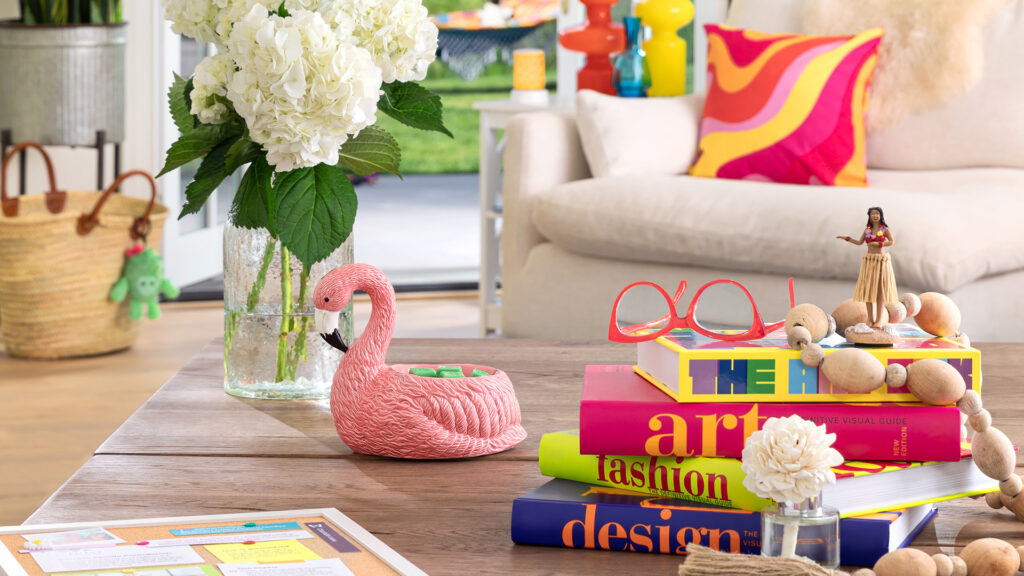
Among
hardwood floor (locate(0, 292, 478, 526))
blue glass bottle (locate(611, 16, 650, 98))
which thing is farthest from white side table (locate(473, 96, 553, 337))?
blue glass bottle (locate(611, 16, 650, 98))

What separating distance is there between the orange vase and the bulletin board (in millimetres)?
2345

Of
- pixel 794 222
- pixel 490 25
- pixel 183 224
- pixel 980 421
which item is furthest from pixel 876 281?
pixel 490 25

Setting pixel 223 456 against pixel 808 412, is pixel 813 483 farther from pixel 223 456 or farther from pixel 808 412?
pixel 223 456

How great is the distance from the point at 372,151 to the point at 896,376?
0.52 metres

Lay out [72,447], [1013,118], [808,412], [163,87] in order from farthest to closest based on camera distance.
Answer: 1. [163,87]
2. [1013,118]
3. [72,447]
4. [808,412]

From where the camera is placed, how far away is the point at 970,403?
693mm

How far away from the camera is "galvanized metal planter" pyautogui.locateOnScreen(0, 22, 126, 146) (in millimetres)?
3152

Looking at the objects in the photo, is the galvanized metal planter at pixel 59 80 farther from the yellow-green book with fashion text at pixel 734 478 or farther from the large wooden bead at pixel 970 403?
the large wooden bead at pixel 970 403

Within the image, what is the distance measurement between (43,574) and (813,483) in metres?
0.41

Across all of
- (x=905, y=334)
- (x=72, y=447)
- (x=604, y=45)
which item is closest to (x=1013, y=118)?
(x=604, y=45)

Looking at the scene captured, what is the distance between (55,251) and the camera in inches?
109

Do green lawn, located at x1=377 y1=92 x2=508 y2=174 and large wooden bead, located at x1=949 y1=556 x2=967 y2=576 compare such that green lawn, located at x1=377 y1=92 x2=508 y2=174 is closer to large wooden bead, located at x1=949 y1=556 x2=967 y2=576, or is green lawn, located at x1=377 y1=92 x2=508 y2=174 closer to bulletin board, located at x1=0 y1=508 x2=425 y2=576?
bulletin board, located at x1=0 y1=508 x2=425 y2=576

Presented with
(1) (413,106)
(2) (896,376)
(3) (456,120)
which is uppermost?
(3) (456,120)

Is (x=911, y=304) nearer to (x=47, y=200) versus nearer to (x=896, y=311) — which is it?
(x=896, y=311)
